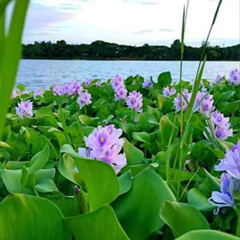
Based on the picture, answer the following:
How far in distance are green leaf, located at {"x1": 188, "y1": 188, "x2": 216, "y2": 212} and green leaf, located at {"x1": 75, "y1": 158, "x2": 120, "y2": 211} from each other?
0.14m

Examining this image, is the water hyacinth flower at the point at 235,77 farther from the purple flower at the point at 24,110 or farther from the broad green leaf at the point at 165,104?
the purple flower at the point at 24,110

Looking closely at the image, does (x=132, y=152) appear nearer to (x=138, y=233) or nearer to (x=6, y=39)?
(x=138, y=233)

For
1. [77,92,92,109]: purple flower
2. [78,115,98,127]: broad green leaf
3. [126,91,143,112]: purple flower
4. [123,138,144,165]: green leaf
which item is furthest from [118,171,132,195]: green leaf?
[77,92,92,109]: purple flower

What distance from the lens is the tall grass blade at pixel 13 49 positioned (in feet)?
0.49

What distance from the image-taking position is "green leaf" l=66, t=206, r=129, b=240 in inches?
16.0

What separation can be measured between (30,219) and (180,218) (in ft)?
0.57

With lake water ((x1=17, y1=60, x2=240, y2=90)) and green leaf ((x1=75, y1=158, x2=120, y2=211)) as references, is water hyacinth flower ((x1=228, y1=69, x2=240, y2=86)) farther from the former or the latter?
green leaf ((x1=75, y1=158, x2=120, y2=211))

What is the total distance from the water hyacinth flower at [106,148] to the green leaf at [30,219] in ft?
0.48

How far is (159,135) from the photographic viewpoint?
1.01 m

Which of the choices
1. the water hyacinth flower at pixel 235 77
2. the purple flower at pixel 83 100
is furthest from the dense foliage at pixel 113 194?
the water hyacinth flower at pixel 235 77

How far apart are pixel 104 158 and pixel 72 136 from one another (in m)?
0.48

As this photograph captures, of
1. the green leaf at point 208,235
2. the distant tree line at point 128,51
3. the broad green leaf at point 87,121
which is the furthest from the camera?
the broad green leaf at point 87,121

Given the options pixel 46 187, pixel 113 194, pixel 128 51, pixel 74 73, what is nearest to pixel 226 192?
pixel 113 194

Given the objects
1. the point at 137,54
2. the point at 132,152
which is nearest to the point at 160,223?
the point at 132,152
